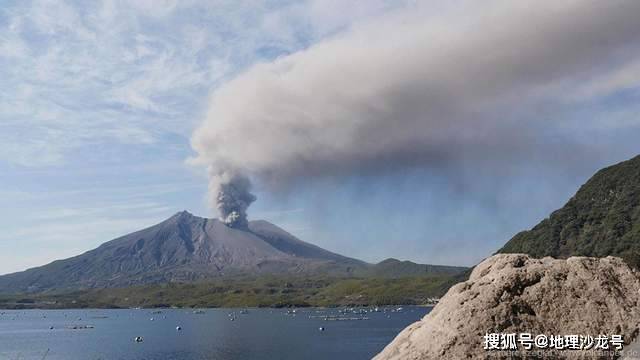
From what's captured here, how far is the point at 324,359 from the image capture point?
11125 cm

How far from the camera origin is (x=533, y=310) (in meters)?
15.8

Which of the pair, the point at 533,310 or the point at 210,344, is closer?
the point at 533,310

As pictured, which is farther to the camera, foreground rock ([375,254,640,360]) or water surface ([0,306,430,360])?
water surface ([0,306,430,360])

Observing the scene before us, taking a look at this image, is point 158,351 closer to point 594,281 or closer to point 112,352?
point 112,352

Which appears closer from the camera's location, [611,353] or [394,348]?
[611,353]

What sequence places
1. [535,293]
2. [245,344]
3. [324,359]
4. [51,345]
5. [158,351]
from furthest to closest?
1. [51,345]
2. [245,344]
3. [158,351]
4. [324,359]
5. [535,293]

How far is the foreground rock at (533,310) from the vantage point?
49.4ft

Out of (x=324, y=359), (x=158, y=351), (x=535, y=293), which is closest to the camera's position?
(x=535, y=293)

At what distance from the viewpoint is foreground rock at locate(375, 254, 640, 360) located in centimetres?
1506

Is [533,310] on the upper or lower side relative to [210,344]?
upper

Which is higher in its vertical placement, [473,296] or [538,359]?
[473,296]

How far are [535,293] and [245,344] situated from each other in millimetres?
132093

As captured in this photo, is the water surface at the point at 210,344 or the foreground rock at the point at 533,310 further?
the water surface at the point at 210,344

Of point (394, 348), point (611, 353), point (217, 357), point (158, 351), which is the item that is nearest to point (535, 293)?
point (611, 353)
